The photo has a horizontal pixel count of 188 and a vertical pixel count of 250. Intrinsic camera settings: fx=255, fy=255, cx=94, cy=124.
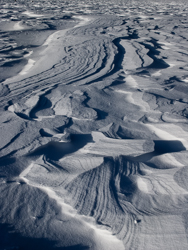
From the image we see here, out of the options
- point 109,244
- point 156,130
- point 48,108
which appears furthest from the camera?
point 48,108

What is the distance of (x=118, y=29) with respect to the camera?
439 cm

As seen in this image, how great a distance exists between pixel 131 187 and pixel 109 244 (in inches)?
10.3

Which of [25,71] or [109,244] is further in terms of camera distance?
[25,71]

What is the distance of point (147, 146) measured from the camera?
118 cm

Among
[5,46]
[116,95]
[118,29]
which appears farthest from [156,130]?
[118,29]

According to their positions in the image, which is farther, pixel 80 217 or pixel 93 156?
pixel 93 156

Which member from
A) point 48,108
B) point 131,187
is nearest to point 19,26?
point 48,108

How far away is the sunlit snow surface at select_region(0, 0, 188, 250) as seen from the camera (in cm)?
80

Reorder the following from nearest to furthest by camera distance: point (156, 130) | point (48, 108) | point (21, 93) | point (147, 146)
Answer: point (147, 146) → point (156, 130) → point (48, 108) → point (21, 93)

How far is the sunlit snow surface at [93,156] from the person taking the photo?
2.62 ft

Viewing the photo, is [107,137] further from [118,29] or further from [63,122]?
[118,29]

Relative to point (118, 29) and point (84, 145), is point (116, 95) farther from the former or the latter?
point (118, 29)

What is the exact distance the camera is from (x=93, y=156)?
3.64 ft

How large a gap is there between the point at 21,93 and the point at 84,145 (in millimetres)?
784
